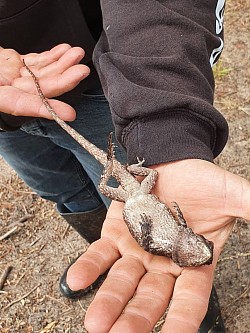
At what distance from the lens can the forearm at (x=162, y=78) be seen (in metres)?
2.22

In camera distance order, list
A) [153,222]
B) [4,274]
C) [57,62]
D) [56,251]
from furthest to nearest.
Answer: [56,251] → [4,274] → [57,62] → [153,222]

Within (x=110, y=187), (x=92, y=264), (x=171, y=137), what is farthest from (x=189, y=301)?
(x=110, y=187)

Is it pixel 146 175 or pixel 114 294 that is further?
pixel 146 175

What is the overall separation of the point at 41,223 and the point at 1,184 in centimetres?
65

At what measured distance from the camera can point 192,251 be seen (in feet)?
7.06

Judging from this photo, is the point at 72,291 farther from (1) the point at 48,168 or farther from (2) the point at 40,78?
(2) the point at 40,78

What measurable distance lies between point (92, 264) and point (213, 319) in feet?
5.14

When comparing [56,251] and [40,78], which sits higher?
[40,78]

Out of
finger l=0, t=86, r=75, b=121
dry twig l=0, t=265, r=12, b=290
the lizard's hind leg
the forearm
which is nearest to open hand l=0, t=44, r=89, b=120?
finger l=0, t=86, r=75, b=121

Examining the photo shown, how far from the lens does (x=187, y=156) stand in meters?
2.16

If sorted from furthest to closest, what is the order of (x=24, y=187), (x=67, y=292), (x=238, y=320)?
(x=24, y=187)
(x=67, y=292)
(x=238, y=320)

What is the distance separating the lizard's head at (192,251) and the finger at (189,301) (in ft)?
0.10

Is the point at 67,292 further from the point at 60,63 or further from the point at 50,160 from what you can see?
the point at 60,63

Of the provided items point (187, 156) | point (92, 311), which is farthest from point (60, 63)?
point (92, 311)
